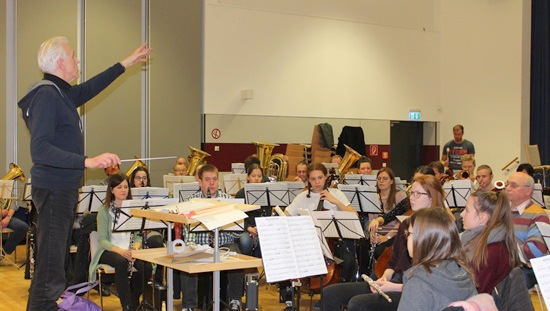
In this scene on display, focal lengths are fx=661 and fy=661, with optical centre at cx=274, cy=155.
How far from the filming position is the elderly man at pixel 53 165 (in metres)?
3.20

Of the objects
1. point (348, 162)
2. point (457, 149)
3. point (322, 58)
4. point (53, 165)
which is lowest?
point (348, 162)

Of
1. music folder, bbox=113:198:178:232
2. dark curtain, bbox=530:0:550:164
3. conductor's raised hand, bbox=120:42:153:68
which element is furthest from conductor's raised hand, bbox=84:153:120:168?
dark curtain, bbox=530:0:550:164

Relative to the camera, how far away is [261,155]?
484 inches

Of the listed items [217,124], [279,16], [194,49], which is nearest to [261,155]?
[217,124]

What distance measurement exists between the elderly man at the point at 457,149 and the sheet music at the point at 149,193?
25.7 ft

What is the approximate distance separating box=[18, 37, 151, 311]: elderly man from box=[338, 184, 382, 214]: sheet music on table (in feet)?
14.6

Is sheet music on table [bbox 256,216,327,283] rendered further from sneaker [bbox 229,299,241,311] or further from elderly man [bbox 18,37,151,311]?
sneaker [bbox 229,299,241,311]

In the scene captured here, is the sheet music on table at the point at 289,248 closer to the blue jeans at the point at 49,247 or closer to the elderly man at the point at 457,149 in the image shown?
the blue jeans at the point at 49,247

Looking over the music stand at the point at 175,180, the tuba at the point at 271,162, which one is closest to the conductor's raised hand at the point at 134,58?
the music stand at the point at 175,180

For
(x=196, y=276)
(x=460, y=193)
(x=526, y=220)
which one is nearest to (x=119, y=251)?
(x=196, y=276)

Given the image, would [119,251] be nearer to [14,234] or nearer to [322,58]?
[14,234]

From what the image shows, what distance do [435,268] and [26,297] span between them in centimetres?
541

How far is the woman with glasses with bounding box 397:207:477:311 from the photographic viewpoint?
118 inches

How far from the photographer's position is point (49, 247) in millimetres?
3232
